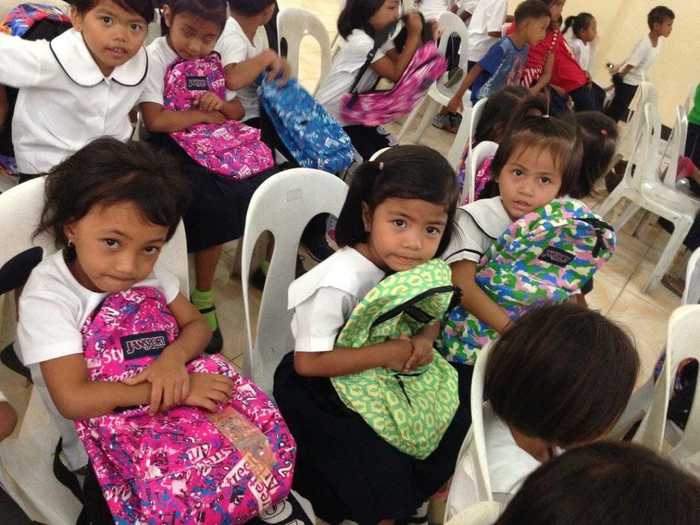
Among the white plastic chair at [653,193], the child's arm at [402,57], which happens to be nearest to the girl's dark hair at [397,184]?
the child's arm at [402,57]

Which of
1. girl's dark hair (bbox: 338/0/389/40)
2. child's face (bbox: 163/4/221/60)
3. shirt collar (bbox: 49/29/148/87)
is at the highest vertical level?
girl's dark hair (bbox: 338/0/389/40)

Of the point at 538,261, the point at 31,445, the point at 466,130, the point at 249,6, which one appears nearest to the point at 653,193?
the point at 466,130

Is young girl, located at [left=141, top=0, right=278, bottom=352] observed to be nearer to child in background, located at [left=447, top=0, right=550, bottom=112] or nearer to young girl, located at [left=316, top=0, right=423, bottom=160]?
young girl, located at [left=316, top=0, right=423, bottom=160]

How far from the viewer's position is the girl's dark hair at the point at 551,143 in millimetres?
1450

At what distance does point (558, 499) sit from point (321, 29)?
237 cm

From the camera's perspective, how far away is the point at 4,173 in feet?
5.11

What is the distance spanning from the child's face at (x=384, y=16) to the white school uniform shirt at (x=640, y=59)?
11.5 feet

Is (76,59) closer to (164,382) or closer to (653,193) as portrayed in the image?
(164,382)

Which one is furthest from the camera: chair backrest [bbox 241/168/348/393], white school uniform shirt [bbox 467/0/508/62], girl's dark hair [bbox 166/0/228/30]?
white school uniform shirt [bbox 467/0/508/62]

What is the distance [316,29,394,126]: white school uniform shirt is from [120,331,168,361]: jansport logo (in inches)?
61.4

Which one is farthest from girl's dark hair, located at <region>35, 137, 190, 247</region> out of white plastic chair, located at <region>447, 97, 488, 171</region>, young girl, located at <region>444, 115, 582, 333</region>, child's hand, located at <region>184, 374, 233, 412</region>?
white plastic chair, located at <region>447, 97, 488, 171</region>

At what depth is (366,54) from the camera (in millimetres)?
2270

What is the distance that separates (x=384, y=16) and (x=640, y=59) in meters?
3.74

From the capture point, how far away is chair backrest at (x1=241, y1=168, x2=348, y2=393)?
1.23m
